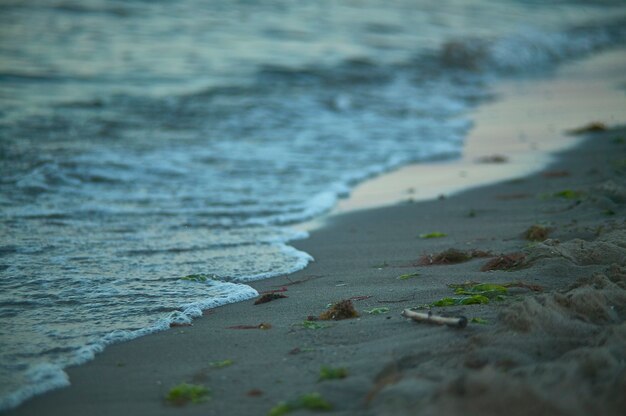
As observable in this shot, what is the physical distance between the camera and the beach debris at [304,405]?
9.43 feet

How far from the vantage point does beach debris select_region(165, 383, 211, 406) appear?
305 centimetres

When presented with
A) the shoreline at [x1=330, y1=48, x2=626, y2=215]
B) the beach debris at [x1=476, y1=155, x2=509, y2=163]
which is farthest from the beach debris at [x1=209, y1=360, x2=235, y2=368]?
the beach debris at [x1=476, y1=155, x2=509, y2=163]

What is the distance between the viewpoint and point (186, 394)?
10.2ft

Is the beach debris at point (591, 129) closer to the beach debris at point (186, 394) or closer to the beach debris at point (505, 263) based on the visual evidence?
the beach debris at point (505, 263)

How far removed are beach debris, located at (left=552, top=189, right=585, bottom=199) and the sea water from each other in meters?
2.08

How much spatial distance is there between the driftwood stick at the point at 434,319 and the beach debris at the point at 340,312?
28 cm

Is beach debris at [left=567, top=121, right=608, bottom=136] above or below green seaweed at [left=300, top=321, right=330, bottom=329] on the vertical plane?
above

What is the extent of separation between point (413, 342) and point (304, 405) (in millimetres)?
681

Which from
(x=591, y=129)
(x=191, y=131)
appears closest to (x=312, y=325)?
(x=591, y=129)

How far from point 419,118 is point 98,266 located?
7783 mm

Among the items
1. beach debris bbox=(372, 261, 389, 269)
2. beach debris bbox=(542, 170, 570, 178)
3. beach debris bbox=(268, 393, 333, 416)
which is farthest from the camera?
beach debris bbox=(542, 170, 570, 178)

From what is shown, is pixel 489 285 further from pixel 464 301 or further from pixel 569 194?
pixel 569 194

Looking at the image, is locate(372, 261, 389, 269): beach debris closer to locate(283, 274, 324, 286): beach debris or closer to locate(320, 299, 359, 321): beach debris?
locate(283, 274, 324, 286): beach debris

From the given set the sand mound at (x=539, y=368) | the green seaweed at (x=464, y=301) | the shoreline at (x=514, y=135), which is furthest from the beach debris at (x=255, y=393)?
the shoreline at (x=514, y=135)
